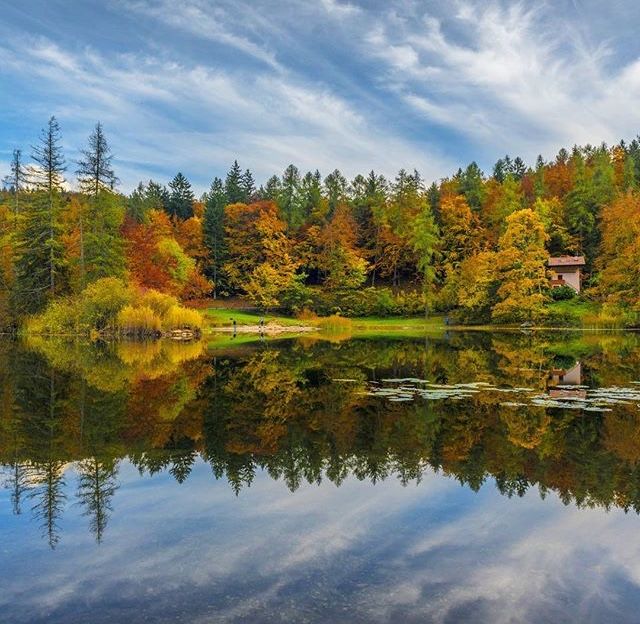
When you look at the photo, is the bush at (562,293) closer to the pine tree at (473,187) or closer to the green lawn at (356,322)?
the green lawn at (356,322)

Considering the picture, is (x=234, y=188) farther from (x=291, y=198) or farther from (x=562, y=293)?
(x=562, y=293)

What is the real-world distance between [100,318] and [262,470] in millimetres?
35106

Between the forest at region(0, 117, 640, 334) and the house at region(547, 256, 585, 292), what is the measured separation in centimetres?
209

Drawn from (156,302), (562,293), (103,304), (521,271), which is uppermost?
(521,271)

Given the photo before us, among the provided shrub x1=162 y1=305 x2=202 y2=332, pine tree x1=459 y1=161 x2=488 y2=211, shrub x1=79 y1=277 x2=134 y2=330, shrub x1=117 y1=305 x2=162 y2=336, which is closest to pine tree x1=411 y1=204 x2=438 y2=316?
pine tree x1=459 y1=161 x2=488 y2=211

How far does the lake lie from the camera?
517 centimetres

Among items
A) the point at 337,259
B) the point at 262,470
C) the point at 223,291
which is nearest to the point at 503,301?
the point at 337,259

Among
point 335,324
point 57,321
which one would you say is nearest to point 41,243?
point 57,321

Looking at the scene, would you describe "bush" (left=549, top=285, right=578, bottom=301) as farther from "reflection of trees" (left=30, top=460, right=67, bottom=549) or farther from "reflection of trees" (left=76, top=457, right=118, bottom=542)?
"reflection of trees" (left=30, top=460, right=67, bottom=549)

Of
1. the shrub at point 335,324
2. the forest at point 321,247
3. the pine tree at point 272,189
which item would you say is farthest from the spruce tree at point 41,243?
the pine tree at point 272,189

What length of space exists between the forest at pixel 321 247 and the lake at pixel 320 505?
29.1 metres

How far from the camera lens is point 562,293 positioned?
197 ft

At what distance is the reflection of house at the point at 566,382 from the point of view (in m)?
15.6

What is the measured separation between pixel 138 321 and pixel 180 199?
61646mm
